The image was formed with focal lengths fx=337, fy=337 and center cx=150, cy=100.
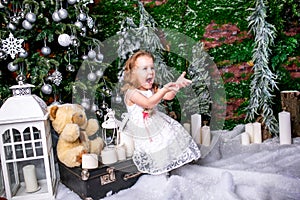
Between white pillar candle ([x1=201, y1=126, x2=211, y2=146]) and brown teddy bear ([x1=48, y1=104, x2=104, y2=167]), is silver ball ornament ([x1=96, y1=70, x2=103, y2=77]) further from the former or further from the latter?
white pillar candle ([x1=201, y1=126, x2=211, y2=146])

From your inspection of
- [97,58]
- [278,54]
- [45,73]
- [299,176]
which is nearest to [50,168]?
[45,73]

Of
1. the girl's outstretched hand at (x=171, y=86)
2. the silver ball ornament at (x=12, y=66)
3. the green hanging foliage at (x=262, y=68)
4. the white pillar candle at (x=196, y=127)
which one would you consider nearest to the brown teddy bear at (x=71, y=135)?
the silver ball ornament at (x=12, y=66)

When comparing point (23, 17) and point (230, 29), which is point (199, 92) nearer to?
point (230, 29)

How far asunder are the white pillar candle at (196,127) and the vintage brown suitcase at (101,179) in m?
0.52

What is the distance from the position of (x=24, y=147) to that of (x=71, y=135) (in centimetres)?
21

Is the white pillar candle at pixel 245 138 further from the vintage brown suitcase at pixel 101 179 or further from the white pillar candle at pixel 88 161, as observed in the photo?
Result: the white pillar candle at pixel 88 161

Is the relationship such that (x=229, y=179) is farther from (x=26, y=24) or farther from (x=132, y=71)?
(x=26, y=24)

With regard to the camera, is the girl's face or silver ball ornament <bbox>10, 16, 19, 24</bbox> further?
silver ball ornament <bbox>10, 16, 19, 24</bbox>

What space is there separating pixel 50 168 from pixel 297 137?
1.56 metres

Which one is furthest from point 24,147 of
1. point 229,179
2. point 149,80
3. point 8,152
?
point 229,179

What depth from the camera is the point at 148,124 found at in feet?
5.47

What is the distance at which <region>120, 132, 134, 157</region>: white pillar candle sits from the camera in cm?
167

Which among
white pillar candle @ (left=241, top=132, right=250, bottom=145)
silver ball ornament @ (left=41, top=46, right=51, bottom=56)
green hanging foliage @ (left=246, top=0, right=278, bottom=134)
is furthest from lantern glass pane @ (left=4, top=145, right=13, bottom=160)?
green hanging foliage @ (left=246, top=0, right=278, bottom=134)

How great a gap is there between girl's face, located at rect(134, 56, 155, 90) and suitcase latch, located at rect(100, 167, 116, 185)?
418 millimetres
